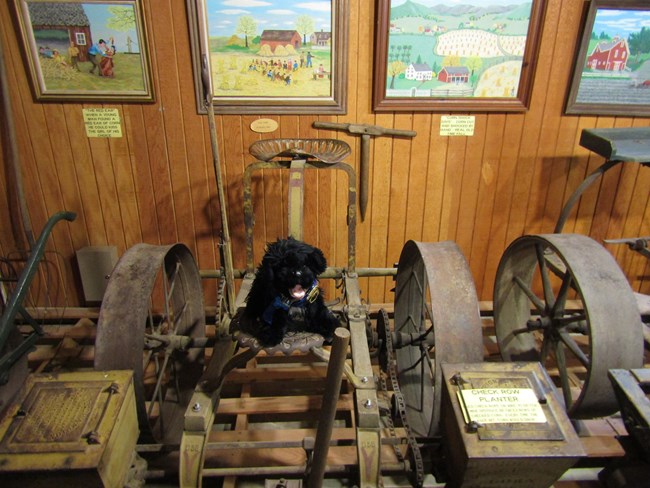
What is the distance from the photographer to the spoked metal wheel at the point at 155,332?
1.77 meters

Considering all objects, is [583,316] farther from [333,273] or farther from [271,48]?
[271,48]

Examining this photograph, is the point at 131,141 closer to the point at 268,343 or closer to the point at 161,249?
the point at 161,249

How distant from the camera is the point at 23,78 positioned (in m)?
2.60

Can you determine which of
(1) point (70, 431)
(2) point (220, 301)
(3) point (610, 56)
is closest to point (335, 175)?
(2) point (220, 301)

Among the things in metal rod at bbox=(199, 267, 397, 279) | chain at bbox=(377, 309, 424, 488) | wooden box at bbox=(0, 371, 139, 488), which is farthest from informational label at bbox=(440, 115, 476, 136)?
wooden box at bbox=(0, 371, 139, 488)

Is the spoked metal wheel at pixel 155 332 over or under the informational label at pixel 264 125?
under

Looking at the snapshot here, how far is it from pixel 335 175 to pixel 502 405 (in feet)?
5.85

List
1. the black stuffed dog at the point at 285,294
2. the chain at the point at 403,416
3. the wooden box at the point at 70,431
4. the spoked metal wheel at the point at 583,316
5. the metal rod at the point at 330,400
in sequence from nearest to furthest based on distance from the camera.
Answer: the metal rod at the point at 330,400 < the wooden box at the point at 70,431 < the black stuffed dog at the point at 285,294 < the chain at the point at 403,416 < the spoked metal wheel at the point at 583,316

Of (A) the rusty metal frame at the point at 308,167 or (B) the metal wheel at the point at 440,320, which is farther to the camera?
(A) the rusty metal frame at the point at 308,167

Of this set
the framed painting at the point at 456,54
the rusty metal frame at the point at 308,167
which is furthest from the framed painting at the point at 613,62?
the rusty metal frame at the point at 308,167

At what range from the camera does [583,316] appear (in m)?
2.08

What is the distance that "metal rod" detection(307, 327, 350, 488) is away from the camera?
1126 mm

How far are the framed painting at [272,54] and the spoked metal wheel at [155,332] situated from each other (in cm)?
97

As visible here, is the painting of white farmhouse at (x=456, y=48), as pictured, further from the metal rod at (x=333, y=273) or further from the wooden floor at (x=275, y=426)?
Result: the wooden floor at (x=275, y=426)
